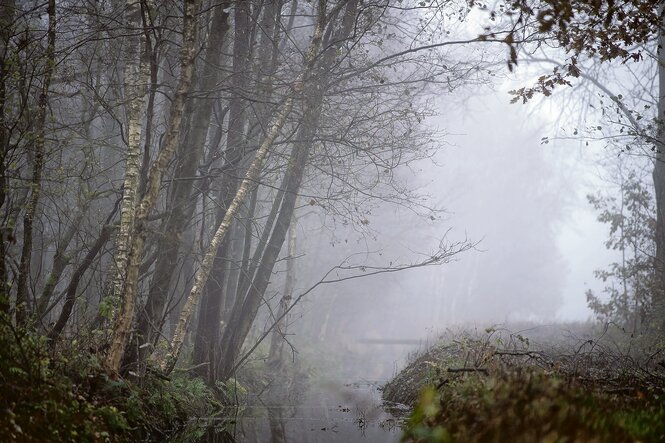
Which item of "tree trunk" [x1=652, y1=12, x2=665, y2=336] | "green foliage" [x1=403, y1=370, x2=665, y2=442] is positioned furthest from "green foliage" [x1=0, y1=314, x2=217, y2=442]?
"tree trunk" [x1=652, y1=12, x2=665, y2=336]

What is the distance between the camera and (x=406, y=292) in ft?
167

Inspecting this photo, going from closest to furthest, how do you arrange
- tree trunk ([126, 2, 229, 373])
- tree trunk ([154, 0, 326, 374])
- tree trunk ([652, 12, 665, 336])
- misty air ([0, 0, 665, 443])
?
misty air ([0, 0, 665, 443])
tree trunk ([154, 0, 326, 374])
tree trunk ([126, 2, 229, 373])
tree trunk ([652, 12, 665, 336])

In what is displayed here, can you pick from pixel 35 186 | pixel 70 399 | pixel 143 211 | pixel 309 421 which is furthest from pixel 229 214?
pixel 70 399

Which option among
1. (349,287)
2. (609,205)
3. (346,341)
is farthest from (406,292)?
(609,205)

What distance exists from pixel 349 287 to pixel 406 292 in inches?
566

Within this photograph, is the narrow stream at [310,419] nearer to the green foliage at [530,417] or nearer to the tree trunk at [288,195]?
the tree trunk at [288,195]

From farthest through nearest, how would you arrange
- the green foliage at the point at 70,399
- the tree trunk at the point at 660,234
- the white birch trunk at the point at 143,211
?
the tree trunk at the point at 660,234 < the white birch trunk at the point at 143,211 < the green foliage at the point at 70,399

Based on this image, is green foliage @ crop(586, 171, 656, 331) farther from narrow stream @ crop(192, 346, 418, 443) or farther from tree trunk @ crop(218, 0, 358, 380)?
tree trunk @ crop(218, 0, 358, 380)

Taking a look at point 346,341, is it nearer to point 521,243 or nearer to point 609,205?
point 609,205

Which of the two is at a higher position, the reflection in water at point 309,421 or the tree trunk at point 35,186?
the tree trunk at point 35,186

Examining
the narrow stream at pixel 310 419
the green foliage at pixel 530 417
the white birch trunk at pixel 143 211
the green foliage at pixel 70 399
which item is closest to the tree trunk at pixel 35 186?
the white birch trunk at pixel 143 211

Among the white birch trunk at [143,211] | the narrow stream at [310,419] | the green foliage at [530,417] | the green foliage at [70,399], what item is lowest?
the narrow stream at [310,419]

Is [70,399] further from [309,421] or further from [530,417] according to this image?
[309,421]

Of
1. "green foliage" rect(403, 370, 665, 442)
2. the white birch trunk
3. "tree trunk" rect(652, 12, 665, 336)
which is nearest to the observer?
"green foliage" rect(403, 370, 665, 442)
